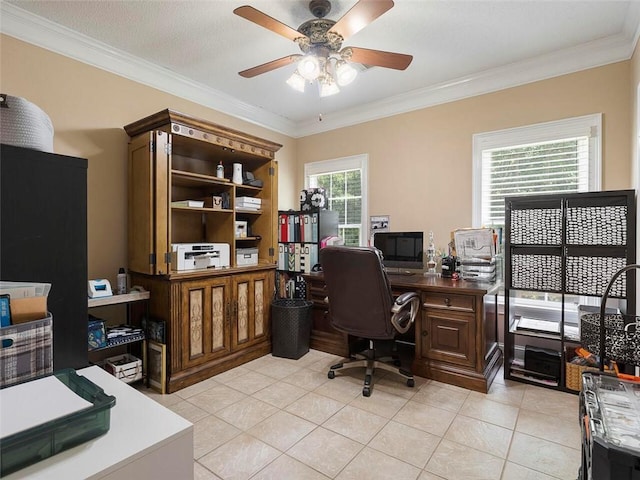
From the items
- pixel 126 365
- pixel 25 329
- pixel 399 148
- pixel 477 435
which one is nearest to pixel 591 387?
pixel 477 435

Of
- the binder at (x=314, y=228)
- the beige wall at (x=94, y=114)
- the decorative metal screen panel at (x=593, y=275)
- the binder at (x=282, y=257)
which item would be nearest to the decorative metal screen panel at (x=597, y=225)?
the decorative metal screen panel at (x=593, y=275)

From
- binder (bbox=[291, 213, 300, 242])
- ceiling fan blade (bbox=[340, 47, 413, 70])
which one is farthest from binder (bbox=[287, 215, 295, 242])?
ceiling fan blade (bbox=[340, 47, 413, 70])

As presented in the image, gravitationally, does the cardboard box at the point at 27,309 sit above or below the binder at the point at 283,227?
below

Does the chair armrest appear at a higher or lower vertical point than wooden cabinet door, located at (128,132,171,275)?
lower

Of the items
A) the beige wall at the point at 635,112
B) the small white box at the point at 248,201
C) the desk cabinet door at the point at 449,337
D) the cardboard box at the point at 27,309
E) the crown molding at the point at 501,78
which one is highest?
the crown molding at the point at 501,78

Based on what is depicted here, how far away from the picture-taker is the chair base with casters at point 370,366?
103 inches

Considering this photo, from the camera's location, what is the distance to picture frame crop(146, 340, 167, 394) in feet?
8.44

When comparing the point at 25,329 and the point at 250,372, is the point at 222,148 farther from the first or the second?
the point at 25,329

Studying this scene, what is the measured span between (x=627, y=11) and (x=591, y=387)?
270 centimetres

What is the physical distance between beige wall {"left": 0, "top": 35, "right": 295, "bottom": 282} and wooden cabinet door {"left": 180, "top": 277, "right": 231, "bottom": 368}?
749mm

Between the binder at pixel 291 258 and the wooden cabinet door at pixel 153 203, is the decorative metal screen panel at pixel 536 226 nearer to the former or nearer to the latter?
the binder at pixel 291 258

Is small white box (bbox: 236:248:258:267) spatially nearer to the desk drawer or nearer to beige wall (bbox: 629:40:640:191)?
the desk drawer

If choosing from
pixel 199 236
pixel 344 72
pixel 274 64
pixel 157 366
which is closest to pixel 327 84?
pixel 344 72

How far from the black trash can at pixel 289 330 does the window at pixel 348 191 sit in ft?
4.00
